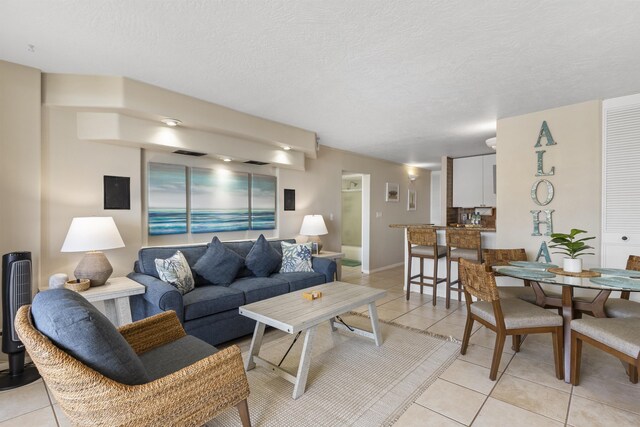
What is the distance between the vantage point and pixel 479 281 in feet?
7.53

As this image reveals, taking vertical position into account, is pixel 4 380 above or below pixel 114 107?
below

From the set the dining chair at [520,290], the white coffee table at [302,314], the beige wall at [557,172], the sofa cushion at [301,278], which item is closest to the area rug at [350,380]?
the white coffee table at [302,314]

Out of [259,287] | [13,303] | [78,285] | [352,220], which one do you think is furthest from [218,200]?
[352,220]

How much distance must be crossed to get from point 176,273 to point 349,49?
2.41 m

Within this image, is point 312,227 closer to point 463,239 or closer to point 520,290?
point 463,239

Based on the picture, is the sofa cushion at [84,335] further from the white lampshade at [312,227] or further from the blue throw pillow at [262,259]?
the white lampshade at [312,227]

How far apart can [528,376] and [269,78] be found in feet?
10.3

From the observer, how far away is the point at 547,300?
248cm

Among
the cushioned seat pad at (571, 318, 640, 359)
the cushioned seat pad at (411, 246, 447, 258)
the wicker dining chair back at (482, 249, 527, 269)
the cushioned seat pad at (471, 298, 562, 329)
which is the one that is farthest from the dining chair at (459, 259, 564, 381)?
the cushioned seat pad at (411, 246, 447, 258)

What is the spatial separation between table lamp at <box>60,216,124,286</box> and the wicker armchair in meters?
1.33

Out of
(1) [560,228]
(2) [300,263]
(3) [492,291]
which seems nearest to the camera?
(3) [492,291]

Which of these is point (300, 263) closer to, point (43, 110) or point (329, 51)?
point (329, 51)

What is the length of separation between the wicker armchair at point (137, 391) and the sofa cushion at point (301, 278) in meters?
1.82

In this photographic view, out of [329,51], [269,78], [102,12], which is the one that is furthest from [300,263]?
[102,12]
